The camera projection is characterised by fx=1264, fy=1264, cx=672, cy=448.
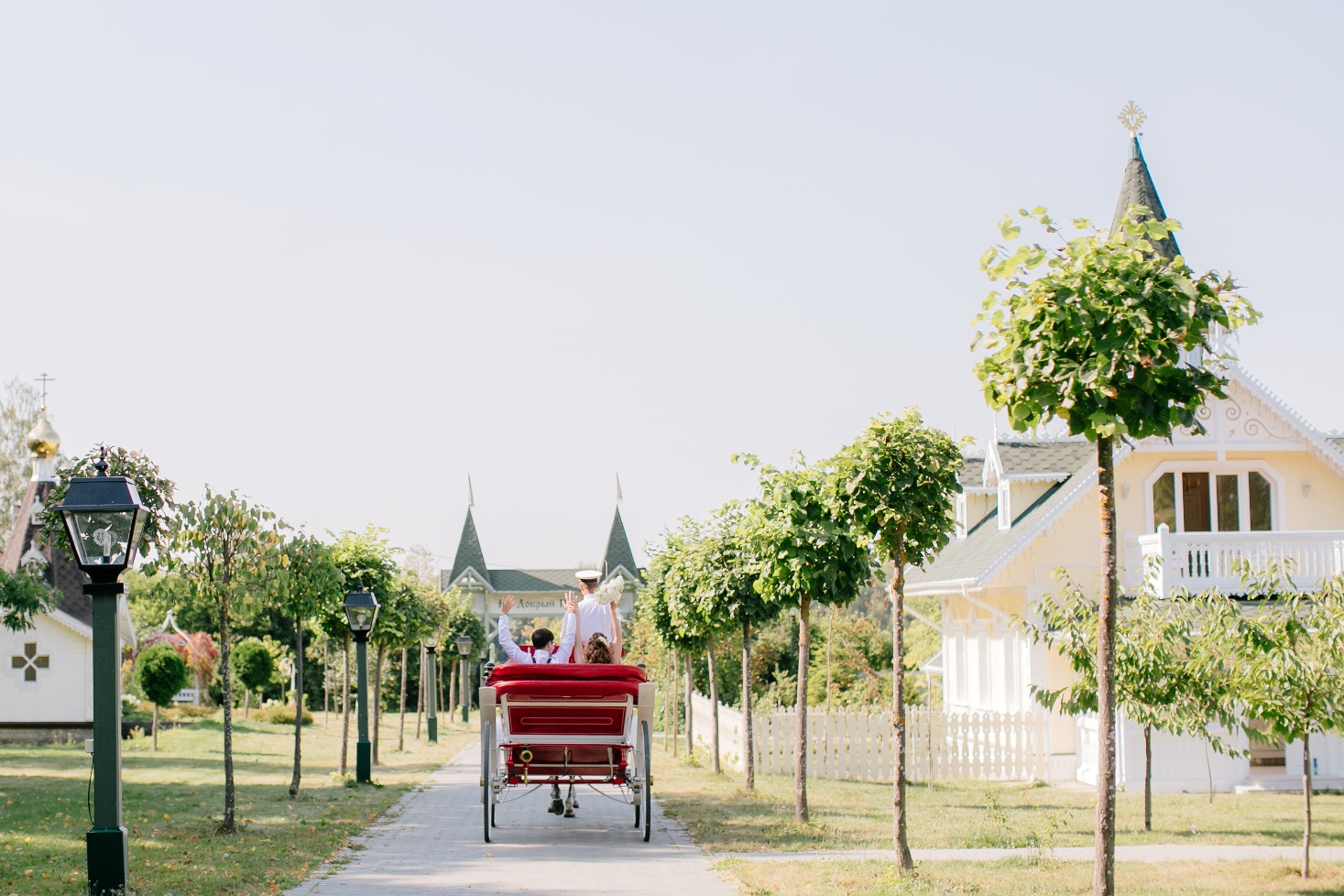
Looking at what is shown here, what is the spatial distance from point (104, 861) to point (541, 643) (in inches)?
223

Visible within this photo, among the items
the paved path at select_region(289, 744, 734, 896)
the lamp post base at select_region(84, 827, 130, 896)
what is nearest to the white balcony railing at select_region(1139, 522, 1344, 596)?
the paved path at select_region(289, 744, 734, 896)

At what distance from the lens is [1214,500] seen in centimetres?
2236

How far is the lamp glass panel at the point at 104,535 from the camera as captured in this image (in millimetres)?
8500

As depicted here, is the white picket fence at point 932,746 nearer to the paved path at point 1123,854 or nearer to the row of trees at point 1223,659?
the row of trees at point 1223,659

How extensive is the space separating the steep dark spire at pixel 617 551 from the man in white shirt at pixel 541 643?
67.9 metres

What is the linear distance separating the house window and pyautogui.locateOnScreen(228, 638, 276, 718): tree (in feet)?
119

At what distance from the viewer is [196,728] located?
121 feet

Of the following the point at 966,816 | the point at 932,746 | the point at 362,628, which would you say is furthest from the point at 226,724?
the point at 932,746

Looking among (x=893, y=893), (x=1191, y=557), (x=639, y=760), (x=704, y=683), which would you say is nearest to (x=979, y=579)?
(x=1191, y=557)

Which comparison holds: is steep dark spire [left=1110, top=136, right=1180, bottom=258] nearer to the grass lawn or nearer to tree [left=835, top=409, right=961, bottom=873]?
tree [left=835, top=409, right=961, bottom=873]

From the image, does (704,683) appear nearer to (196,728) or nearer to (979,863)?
(196,728)

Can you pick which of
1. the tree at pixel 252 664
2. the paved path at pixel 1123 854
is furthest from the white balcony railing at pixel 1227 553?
the tree at pixel 252 664

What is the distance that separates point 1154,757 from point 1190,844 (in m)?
6.60

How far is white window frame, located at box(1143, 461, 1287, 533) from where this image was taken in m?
22.3
